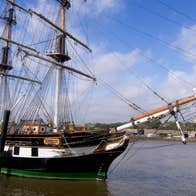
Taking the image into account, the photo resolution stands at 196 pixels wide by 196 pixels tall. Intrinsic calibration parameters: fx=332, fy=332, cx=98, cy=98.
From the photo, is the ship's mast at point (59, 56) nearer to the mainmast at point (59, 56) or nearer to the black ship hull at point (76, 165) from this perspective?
the mainmast at point (59, 56)

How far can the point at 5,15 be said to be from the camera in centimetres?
4088

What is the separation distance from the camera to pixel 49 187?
20625 millimetres

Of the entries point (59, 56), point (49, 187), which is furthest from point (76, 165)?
point (59, 56)

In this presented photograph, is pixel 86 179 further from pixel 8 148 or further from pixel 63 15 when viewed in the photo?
pixel 63 15

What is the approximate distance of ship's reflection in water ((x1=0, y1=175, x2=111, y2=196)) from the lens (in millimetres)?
19109

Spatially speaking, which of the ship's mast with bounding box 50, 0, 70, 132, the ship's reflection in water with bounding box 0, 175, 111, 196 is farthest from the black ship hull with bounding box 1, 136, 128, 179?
the ship's mast with bounding box 50, 0, 70, 132

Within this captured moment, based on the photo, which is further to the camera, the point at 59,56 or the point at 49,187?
the point at 59,56

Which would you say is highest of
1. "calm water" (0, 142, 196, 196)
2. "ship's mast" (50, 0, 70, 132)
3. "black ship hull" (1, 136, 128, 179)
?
"ship's mast" (50, 0, 70, 132)

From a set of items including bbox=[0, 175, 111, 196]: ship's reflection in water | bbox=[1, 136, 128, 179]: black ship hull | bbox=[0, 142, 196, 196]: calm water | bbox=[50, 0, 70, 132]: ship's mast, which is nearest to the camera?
bbox=[0, 175, 111, 196]: ship's reflection in water

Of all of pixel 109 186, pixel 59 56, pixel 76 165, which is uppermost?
pixel 59 56

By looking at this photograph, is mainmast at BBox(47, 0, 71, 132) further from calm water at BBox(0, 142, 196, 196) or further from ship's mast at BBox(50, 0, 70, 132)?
calm water at BBox(0, 142, 196, 196)

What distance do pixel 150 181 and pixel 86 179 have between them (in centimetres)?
451

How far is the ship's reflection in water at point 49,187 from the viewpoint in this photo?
19109mm

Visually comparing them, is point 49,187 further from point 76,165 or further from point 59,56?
point 59,56
